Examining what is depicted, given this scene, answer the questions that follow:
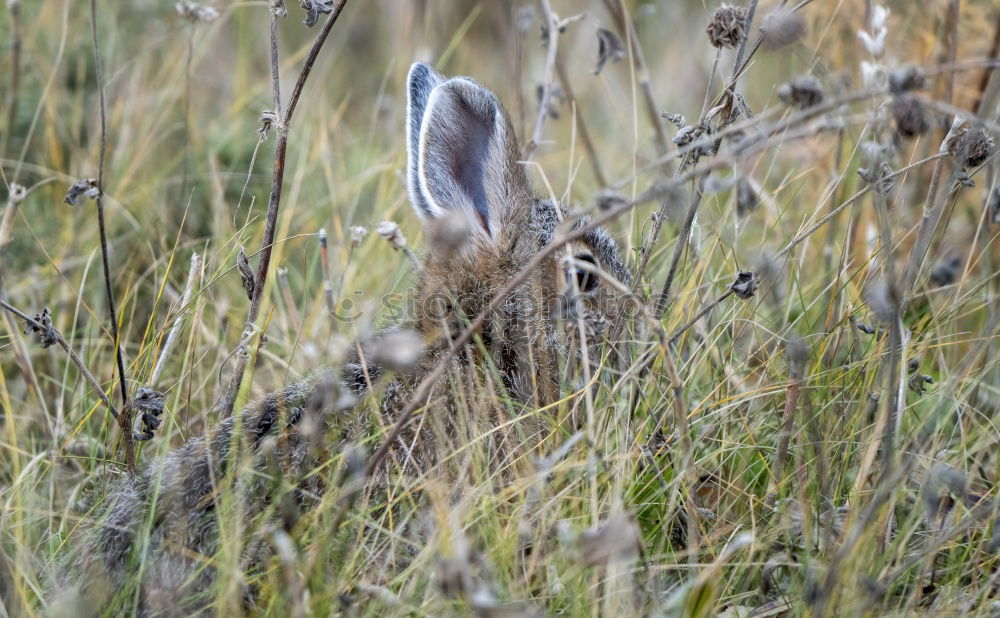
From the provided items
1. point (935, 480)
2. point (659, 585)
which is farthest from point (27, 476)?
point (935, 480)

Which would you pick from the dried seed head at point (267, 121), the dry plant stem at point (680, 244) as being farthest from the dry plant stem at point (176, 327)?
the dry plant stem at point (680, 244)

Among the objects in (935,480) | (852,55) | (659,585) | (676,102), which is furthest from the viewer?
(676,102)

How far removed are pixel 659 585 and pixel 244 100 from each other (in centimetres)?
415

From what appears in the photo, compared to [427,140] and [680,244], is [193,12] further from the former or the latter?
[680,244]

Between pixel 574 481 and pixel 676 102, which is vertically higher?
pixel 676 102

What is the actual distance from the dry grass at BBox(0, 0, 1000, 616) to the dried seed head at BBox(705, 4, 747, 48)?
152 mm

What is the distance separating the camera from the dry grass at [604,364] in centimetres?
274

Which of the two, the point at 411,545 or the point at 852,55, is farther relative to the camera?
the point at 852,55

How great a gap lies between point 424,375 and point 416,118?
3.99 feet

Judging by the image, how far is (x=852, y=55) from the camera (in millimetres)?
5945

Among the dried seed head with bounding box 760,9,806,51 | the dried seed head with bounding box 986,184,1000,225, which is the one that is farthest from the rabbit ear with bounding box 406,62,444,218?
the dried seed head with bounding box 986,184,1000,225

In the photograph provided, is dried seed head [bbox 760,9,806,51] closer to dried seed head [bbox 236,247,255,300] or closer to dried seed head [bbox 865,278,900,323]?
dried seed head [bbox 865,278,900,323]

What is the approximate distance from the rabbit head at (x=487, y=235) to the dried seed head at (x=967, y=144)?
129 centimetres

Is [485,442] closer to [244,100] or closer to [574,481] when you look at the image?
[574,481]
